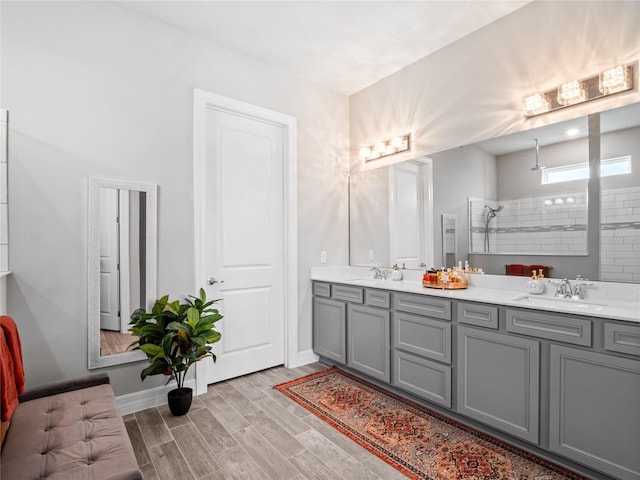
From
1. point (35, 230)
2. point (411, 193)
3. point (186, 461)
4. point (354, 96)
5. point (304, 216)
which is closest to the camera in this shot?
point (186, 461)

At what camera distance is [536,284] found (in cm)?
236

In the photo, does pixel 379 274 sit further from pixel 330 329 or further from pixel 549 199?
pixel 549 199

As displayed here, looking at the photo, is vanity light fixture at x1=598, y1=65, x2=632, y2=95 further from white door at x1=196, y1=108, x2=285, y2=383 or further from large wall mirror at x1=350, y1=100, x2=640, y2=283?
white door at x1=196, y1=108, x2=285, y2=383

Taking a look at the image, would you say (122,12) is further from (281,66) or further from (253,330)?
(253,330)

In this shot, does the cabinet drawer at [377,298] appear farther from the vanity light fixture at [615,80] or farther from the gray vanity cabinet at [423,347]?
the vanity light fixture at [615,80]

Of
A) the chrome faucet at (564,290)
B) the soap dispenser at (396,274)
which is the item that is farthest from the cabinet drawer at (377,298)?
the chrome faucet at (564,290)

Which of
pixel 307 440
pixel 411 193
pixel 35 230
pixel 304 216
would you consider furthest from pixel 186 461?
pixel 411 193

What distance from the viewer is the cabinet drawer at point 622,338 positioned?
1.60 m

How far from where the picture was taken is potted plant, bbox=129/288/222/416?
2324 millimetres

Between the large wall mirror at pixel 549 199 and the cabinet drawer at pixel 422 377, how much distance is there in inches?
33.3

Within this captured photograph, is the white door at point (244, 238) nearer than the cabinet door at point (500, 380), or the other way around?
the cabinet door at point (500, 380)

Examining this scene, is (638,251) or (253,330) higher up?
(638,251)

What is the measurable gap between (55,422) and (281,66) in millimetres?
3157

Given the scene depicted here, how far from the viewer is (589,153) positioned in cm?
219
